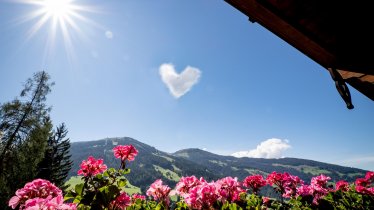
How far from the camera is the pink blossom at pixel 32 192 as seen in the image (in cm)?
339

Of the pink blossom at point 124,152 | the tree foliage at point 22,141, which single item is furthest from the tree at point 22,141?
the pink blossom at point 124,152

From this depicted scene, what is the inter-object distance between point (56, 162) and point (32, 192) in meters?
33.1

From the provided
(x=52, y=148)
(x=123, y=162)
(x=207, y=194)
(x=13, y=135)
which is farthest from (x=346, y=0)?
(x=52, y=148)

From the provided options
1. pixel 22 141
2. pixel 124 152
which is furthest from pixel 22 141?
pixel 124 152

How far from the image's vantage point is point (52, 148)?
3312 cm

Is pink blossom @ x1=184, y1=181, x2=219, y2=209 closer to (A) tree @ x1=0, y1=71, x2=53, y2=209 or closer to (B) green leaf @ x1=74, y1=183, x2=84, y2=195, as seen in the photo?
(B) green leaf @ x1=74, y1=183, x2=84, y2=195

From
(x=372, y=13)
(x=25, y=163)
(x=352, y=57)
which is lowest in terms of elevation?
(x=25, y=163)

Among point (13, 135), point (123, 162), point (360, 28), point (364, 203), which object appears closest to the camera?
point (360, 28)

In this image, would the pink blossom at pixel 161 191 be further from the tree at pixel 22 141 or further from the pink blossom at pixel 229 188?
the tree at pixel 22 141

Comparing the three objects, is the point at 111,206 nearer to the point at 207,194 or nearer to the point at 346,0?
the point at 207,194

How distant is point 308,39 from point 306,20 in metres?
0.23

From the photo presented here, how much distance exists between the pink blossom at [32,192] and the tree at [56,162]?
29430mm

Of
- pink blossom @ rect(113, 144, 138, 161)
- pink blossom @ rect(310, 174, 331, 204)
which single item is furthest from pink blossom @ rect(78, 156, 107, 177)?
pink blossom @ rect(310, 174, 331, 204)

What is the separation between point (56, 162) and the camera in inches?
1273
